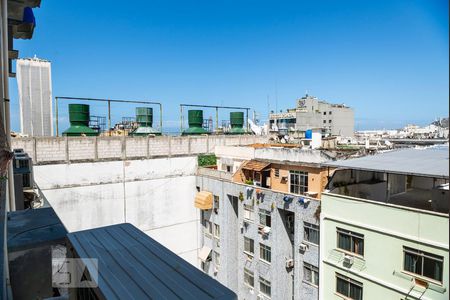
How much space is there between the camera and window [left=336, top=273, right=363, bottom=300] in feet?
42.6

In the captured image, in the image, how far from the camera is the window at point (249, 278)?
20.5m

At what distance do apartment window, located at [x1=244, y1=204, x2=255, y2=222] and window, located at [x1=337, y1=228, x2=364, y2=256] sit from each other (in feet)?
23.3

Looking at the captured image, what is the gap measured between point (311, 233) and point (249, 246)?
583 cm

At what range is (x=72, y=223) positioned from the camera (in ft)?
66.9

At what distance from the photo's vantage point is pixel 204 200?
23.3m

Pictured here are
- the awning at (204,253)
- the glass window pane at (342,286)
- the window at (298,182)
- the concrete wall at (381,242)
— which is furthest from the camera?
the awning at (204,253)

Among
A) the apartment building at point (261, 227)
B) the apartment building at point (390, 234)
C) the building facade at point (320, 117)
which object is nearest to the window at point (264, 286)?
the apartment building at point (261, 227)

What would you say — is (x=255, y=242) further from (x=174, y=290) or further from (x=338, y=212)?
(x=174, y=290)

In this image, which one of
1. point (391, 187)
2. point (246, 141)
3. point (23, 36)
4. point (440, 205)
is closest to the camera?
point (23, 36)

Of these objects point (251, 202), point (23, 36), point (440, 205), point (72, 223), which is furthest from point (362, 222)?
point (72, 223)

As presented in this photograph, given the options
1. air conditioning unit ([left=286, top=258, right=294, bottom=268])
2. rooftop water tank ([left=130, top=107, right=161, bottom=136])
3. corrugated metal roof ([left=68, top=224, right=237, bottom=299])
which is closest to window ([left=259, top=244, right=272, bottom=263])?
air conditioning unit ([left=286, top=258, right=294, bottom=268])

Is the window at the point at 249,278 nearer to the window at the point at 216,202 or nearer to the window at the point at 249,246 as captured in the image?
the window at the point at 249,246

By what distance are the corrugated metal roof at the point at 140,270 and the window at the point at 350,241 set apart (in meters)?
11.6

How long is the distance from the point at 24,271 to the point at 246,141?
26.8 meters
